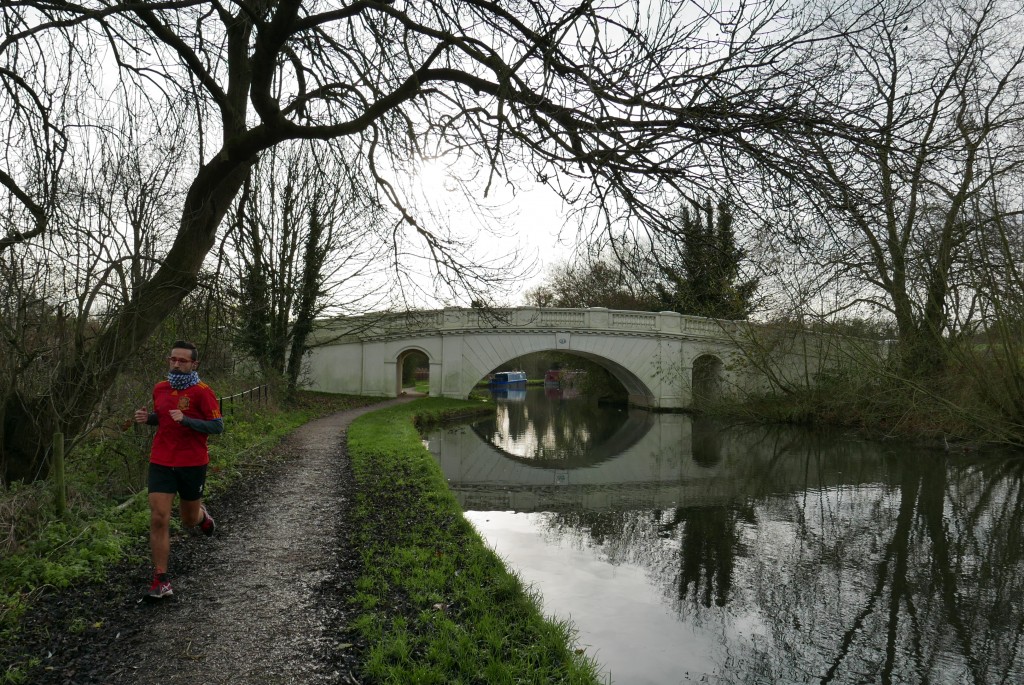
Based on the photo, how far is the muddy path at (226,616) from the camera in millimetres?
3551

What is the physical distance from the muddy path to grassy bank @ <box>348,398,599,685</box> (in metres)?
0.20

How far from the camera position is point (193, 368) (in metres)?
4.71

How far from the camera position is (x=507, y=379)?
68938 mm

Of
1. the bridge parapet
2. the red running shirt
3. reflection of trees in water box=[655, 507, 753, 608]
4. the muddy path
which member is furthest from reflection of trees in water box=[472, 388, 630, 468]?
the red running shirt

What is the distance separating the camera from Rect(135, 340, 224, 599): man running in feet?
14.6

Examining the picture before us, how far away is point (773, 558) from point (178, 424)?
588 centimetres

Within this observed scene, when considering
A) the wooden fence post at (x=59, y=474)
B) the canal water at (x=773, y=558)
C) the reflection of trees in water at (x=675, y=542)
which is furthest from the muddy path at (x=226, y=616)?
the reflection of trees in water at (x=675, y=542)

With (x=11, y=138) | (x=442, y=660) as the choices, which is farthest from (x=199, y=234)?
(x=442, y=660)

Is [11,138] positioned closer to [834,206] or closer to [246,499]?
[246,499]

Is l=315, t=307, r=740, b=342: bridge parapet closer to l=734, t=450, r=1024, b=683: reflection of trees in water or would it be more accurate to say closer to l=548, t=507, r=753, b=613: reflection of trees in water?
l=734, t=450, r=1024, b=683: reflection of trees in water

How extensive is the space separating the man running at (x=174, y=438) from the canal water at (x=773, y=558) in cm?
293

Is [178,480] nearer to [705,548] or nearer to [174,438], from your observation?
[174,438]

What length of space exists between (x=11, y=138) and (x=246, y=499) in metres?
4.01

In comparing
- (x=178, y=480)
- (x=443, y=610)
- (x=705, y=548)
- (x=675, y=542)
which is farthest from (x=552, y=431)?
(x=178, y=480)
